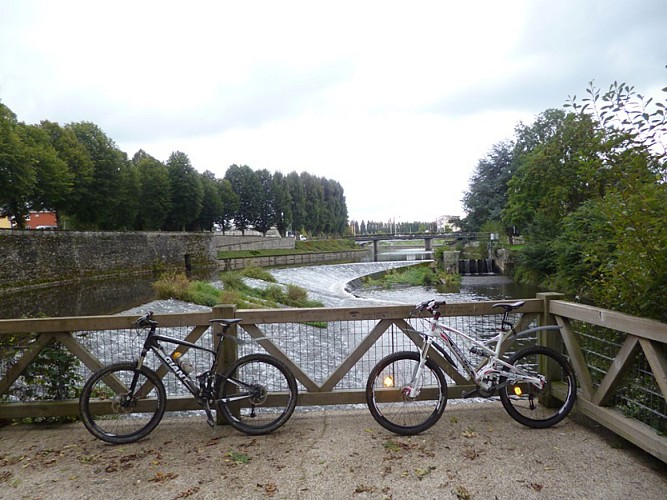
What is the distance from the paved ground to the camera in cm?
321

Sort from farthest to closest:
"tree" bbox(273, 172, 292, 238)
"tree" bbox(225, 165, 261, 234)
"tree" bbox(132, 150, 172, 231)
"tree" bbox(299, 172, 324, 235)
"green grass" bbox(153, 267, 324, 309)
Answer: "tree" bbox(299, 172, 324, 235)
"tree" bbox(273, 172, 292, 238)
"tree" bbox(225, 165, 261, 234)
"tree" bbox(132, 150, 172, 231)
"green grass" bbox(153, 267, 324, 309)

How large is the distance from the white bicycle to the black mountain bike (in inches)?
31.5

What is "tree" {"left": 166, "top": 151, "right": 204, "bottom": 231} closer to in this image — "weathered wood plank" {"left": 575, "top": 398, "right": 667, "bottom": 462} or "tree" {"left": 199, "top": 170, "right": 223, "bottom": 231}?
"tree" {"left": 199, "top": 170, "right": 223, "bottom": 231}

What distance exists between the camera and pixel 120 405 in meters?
4.21

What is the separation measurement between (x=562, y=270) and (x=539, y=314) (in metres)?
24.2

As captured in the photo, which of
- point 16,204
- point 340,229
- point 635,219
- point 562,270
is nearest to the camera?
point 635,219

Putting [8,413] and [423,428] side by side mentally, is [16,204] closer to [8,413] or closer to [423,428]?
[8,413]

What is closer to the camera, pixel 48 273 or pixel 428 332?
pixel 428 332

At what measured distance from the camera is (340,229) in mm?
108062

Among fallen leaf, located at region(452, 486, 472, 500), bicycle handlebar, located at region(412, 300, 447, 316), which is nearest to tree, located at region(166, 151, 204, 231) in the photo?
bicycle handlebar, located at region(412, 300, 447, 316)

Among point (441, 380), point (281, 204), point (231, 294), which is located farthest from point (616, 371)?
point (281, 204)

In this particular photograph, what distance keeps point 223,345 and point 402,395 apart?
5.21 ft

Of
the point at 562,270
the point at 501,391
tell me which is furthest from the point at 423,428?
the point at 562,270

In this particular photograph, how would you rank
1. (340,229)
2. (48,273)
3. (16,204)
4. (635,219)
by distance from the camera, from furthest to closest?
(340,229) < (16,204) < (48,273) < (635,219)
